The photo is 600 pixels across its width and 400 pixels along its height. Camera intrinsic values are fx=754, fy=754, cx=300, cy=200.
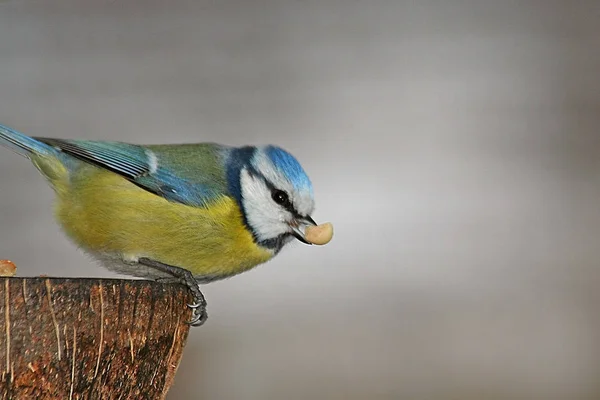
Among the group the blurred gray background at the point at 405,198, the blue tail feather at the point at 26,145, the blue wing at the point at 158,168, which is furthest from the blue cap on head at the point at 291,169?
the blurred gray background at the point at 405,198

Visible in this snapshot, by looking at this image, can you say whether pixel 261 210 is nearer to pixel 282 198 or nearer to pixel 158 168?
pixel 282 198

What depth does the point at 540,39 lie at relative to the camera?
7.88 feet

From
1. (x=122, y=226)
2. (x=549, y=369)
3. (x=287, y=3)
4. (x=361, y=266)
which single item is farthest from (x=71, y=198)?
(x=549, y=369)

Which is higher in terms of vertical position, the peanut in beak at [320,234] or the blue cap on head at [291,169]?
the blue cap on head at [291,169]

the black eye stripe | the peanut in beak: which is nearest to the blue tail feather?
the black eye stripe

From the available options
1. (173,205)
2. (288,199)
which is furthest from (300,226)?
(173,205)

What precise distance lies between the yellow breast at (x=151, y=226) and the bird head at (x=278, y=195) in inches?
1.9

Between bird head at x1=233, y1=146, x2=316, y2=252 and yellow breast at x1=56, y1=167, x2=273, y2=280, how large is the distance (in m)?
0.05

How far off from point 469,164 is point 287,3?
810mm

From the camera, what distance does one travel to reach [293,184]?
1.40 m

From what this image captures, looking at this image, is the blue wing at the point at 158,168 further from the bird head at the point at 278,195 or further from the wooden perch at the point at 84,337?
the wooden perch at the point at 84,337

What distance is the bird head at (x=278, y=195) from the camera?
4.49 ft

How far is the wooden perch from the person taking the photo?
766 mm

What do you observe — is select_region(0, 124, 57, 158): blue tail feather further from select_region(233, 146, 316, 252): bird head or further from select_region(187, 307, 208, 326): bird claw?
select_region(187, 307, 208, 326): bird claw
